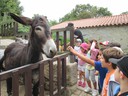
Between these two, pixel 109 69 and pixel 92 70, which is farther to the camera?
pixel 92 70

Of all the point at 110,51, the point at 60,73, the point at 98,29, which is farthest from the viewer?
the point at 98,29

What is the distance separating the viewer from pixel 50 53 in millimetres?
3041

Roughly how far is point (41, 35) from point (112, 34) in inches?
675

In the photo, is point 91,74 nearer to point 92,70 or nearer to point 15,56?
point 92,70

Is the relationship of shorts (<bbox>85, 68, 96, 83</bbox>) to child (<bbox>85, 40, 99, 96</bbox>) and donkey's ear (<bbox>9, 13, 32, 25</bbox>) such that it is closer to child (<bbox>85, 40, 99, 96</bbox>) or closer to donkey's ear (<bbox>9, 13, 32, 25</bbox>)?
child (<bbox>85, 40, 99, 96</bbox>)

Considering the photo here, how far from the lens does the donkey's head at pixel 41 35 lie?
3068 mm

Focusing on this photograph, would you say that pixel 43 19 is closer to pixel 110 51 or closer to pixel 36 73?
pixel 36 73

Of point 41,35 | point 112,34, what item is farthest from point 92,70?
point 112,34

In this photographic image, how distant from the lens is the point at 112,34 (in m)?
19.6

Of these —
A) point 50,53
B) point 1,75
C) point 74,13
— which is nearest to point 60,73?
point 50,53

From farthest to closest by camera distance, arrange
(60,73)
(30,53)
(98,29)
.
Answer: (98,29) < (60,73) < (30,53)

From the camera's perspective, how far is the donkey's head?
307cm

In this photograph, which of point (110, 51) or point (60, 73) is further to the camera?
point (60, 73)

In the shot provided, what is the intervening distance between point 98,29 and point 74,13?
33.2 meters
